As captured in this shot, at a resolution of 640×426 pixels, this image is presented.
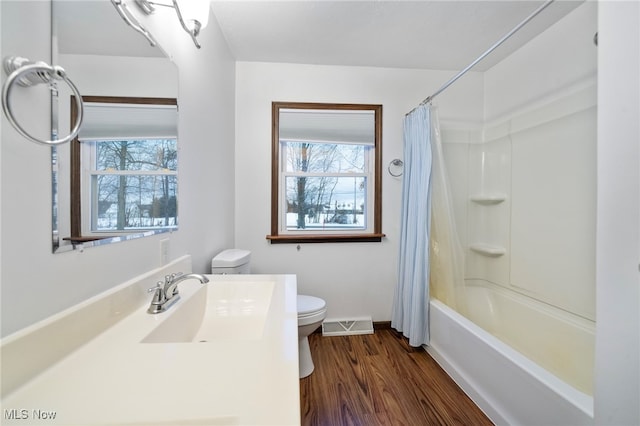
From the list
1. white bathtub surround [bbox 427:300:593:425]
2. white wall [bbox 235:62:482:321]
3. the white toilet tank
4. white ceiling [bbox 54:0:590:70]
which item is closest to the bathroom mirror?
white ceiling [bbox 54:0:590:70]

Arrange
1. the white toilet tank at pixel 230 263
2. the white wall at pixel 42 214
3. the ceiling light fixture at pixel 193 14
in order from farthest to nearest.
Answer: the white toilet tank at pixel 230 263 < the ceiling light fixture at pixel 193 14 < the white wall at pixel 42 214

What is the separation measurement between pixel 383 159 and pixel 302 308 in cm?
143

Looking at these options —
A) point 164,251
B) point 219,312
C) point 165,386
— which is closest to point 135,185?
point 164,251

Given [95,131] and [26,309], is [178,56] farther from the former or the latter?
[26,309]

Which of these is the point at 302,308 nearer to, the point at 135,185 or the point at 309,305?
the point at 309,305

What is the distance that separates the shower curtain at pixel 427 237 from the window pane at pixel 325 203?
0.46 meters

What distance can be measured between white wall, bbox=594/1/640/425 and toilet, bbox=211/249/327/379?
4.05 ft

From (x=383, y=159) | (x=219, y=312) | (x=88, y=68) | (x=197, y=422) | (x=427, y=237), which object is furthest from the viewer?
(x=383, y=159)

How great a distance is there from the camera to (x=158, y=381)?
49 cm

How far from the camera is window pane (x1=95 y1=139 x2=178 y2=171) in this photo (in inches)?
29.8

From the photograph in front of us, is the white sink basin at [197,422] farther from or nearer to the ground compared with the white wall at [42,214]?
nearer to the ground

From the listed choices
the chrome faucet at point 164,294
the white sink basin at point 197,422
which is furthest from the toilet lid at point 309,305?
the white sink basin at point 197,422

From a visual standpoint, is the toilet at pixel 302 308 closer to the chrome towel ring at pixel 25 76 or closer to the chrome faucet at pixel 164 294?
the chrome faucet at pixel 164 294

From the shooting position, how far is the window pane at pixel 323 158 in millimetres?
2271
